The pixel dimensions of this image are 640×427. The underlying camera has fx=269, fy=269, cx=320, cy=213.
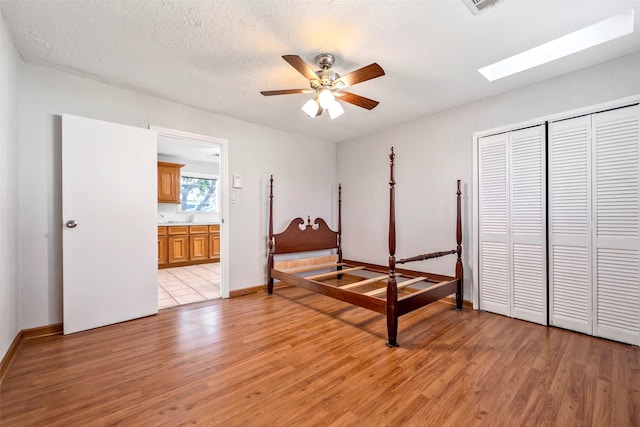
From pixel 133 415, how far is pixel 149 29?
8.06 feet

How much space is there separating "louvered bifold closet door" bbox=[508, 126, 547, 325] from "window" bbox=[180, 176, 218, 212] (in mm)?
6251

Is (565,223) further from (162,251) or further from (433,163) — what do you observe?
(162,251)

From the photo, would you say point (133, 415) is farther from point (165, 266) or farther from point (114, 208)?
point (165, 266)

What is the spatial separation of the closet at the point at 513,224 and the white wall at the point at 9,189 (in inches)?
166

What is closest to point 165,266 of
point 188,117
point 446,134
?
point 188,117

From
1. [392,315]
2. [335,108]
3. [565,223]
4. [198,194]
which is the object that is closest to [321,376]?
[392,315]

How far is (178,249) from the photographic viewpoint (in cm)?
562

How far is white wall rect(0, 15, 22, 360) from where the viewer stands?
1.85 m

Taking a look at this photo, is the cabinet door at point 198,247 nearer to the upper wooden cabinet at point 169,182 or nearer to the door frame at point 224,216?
the upper wooden cabinet at point 169,182

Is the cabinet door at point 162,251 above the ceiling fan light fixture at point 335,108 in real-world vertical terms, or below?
below

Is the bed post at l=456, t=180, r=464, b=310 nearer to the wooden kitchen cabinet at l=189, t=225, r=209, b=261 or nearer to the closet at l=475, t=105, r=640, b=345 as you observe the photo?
the closet at l=475, t=105, r=640, b=345

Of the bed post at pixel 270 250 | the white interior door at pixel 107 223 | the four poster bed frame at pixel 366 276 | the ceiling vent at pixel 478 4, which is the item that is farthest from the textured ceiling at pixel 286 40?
the bed post at pixel 270 250

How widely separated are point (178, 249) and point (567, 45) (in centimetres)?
643

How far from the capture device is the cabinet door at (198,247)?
5793mm
